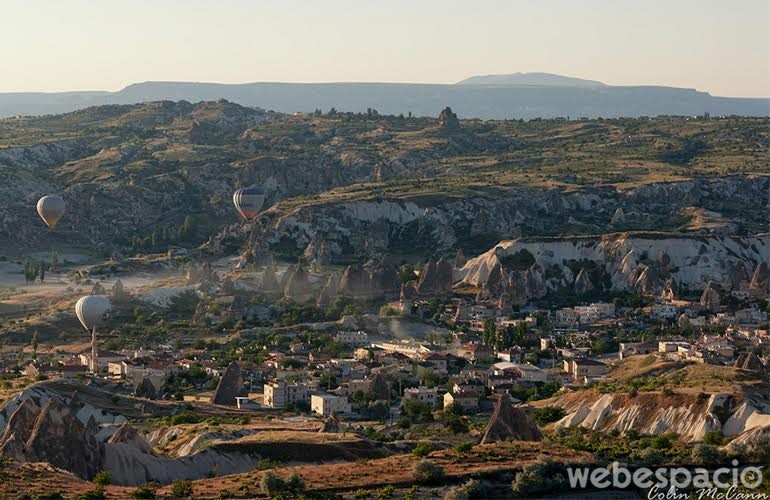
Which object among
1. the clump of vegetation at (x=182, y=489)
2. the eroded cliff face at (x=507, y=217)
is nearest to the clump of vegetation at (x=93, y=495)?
the clump of vegetation at (x=182, y=489)

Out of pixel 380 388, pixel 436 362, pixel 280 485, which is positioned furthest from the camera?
pixel 436 362

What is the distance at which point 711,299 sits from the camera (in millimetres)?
106000

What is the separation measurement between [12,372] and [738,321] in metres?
45.8

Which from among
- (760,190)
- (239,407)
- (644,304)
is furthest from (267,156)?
(239,407)

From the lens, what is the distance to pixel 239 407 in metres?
72.9

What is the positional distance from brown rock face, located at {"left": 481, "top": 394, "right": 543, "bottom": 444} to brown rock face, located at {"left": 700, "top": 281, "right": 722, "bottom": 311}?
4876 centimetres

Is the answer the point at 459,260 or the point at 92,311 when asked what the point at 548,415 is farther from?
the point at 459,260

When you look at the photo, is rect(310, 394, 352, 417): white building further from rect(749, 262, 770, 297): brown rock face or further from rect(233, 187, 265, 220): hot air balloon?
rect(233, 187, 265, 220): hot air balloon

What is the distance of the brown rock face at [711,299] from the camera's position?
10551 cm

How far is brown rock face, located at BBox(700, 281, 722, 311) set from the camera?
4154 inches

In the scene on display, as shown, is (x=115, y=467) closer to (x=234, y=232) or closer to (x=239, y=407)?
(x=239, y=407)

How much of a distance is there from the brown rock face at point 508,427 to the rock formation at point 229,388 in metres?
19.1

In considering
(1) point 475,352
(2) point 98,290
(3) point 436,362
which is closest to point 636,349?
(1) point 475,352

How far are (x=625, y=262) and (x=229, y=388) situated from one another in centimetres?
4927
